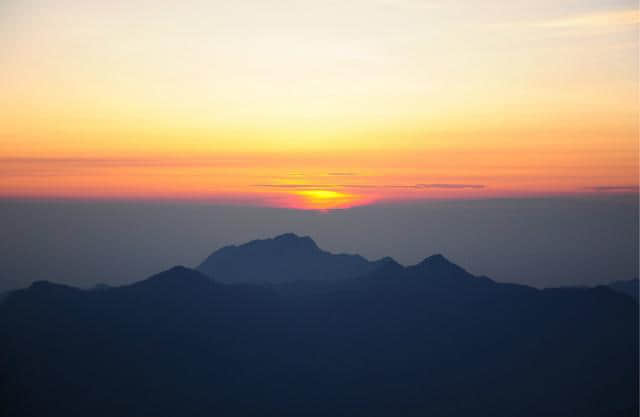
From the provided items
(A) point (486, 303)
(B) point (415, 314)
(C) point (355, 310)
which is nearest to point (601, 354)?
(A) point (486, 303)

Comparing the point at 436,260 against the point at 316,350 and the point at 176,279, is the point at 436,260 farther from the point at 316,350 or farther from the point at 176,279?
the point at 176,279

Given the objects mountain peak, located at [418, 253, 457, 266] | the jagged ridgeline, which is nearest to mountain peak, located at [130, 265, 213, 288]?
the jagged ridgeline

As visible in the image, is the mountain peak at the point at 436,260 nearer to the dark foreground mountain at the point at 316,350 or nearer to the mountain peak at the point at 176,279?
the dark foreground mountain at the point at 316,350

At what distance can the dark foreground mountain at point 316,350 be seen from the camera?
96.8 metres

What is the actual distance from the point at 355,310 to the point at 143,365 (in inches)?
2223

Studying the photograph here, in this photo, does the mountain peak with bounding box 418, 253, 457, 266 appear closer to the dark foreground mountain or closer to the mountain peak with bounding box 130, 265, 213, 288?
the dark foreground mountain

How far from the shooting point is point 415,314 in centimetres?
13950

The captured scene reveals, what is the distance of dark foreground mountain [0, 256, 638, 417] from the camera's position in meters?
96.8

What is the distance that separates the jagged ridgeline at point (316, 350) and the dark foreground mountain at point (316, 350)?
1.00 ft

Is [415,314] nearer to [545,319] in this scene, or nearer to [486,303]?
[486,303]

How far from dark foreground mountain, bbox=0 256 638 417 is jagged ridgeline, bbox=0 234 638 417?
0.30 metres

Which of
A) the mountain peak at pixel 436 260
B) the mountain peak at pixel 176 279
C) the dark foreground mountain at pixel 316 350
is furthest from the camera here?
the mountain peak at pixel 436 260

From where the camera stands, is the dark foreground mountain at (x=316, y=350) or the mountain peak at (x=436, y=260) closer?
the dark foreground mountain at (x=316, y=350)

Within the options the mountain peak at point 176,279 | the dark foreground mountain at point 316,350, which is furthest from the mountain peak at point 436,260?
the mountain peak at point 176,279
